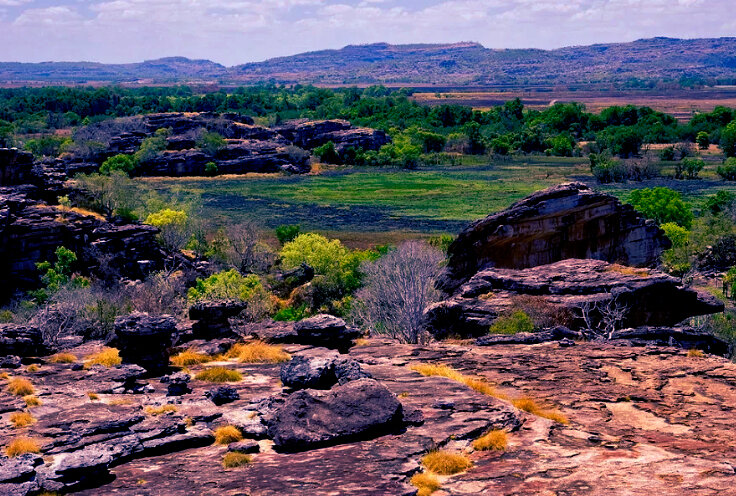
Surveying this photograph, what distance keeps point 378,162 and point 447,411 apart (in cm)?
11641

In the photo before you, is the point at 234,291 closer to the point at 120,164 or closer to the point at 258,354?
the point at 258,354

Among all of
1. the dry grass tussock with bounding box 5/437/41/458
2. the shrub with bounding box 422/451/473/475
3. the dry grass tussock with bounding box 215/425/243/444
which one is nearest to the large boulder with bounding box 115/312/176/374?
the dry grass tussock with bounding box 215/425/243/444

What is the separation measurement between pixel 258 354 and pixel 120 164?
9718 cm

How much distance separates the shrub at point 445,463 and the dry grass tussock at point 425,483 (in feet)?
1.07

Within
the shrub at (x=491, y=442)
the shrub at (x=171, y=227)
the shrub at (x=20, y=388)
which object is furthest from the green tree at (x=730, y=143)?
the shrub at (x=20, y=388)

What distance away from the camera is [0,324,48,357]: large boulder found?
25.3 meters

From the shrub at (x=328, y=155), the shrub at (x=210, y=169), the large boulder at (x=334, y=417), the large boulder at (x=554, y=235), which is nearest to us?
the large boulder at (x=334, y=417)

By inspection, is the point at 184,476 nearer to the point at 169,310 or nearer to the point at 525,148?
the point at 169,310

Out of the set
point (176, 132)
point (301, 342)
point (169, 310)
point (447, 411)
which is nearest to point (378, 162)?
point (176, 132)

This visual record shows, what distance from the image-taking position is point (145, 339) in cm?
2408

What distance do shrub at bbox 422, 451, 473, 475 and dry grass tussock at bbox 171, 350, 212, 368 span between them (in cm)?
1163

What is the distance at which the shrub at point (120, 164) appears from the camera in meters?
115

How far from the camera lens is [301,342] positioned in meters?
27.4

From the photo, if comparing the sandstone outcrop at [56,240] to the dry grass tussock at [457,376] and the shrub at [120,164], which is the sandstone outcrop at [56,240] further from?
the shrub at [120,164]
